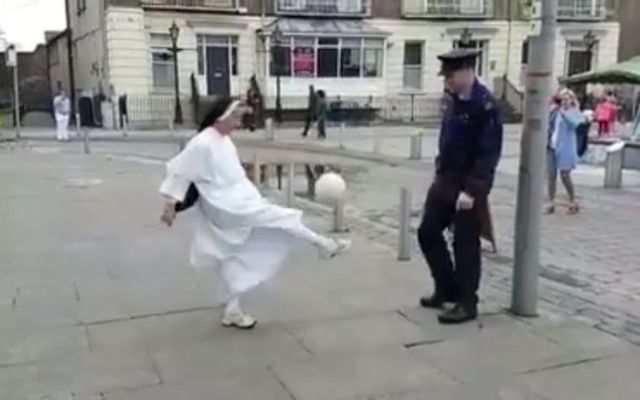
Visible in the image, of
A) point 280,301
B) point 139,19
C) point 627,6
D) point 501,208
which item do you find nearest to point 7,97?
point 139,19

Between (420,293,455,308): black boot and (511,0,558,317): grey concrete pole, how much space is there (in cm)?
51

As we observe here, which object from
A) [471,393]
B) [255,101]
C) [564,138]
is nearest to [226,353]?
A: [471,393]

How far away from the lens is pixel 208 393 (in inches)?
161

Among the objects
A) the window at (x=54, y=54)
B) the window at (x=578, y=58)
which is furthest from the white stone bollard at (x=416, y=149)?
the window at (x=54, y=54)

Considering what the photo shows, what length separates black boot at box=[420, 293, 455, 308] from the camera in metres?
5.57

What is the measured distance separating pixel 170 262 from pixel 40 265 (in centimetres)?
123

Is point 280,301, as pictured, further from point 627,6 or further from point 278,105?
point 627,6

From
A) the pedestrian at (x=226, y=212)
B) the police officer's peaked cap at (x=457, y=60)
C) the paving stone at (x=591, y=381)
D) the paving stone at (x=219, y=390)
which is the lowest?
the paving stone at (x=219, y=390)

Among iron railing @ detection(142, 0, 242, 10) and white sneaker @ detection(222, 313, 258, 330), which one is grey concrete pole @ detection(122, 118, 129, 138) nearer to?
iron railing @ detection(142, 0, 242, 10)

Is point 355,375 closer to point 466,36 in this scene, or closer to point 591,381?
point 591,381

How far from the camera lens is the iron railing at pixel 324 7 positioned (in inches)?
1368

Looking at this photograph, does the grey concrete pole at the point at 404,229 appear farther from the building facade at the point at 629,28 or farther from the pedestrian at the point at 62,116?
the building facade at the point at 629,28

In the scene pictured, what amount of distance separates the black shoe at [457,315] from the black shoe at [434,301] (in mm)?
232

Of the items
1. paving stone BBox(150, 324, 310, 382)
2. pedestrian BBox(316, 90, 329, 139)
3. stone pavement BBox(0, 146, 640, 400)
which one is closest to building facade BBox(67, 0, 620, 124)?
pedestrian BBox(316, 90, 329, 139)
